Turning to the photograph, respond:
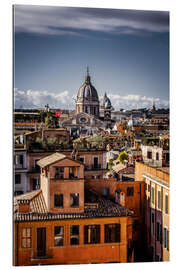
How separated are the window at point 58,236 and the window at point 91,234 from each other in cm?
33

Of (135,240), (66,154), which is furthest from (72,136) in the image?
(135,240)

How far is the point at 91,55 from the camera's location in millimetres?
6824

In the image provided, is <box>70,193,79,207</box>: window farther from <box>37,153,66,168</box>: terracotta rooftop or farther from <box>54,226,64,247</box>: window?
<box>37,153,66,168</box>: terracotta rooftop

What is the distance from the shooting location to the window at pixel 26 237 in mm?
6352

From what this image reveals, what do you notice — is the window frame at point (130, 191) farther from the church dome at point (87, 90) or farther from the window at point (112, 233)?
the church dome at point (87, 90)

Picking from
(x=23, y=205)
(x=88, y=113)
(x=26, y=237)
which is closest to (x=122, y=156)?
(x=88, y=113)

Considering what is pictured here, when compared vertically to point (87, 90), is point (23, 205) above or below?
below

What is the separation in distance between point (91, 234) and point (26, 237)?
2.96 ft

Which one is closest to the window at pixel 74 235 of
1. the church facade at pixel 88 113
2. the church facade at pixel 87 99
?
the church facade at pixel 88 113

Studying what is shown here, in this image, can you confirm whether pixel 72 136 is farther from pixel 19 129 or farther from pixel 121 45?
pixel 121 45

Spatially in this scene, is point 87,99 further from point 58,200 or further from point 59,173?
point 58,200

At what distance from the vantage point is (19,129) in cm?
653

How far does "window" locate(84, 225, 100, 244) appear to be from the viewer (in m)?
6.55
